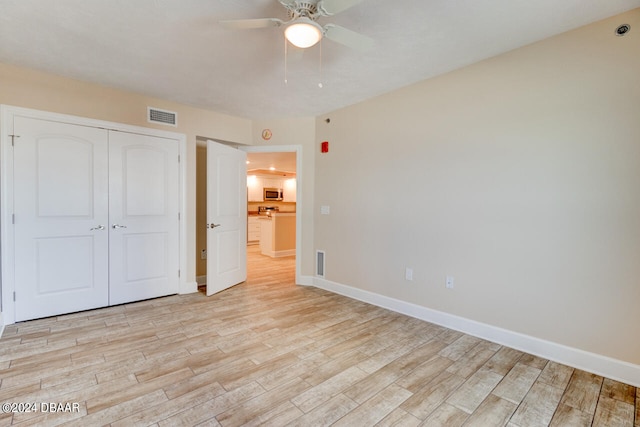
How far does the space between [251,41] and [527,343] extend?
332cm

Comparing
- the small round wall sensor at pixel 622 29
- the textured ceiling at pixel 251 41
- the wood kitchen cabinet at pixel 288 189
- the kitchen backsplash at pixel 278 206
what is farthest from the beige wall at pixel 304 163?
the wood kitchen cabinet at pixel 288 189

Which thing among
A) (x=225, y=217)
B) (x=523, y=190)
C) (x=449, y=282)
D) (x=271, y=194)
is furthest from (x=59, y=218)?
(x=271, y=194)

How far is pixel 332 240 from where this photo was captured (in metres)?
4.05

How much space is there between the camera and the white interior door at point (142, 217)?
11.0 ft

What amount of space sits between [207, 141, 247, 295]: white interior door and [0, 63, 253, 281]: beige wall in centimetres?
31

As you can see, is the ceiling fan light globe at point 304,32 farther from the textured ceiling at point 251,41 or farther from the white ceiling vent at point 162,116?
the white ceiling vent at point 162,116

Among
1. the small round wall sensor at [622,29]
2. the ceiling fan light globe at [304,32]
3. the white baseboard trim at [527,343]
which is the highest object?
the small round wall sensor at [622,29]

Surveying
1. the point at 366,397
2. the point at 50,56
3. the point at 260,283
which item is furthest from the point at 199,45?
the point at 260,283

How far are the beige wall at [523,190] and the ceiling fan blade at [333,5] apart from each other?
1676 millimetres

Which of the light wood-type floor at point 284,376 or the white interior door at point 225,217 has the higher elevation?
the white interior door at point 225,217

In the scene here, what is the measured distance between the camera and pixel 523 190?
2.40 metres

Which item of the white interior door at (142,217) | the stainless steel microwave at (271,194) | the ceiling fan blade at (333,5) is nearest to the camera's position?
the ceiling fan blade at (333,5)

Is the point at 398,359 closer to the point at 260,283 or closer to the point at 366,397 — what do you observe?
the point at 366,397

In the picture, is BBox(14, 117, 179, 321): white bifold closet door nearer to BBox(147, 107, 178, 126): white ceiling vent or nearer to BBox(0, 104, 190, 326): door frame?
BBox(0, 104, 190, 326): door frame
